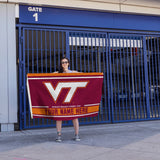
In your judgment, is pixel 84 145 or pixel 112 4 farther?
pixel 112 4

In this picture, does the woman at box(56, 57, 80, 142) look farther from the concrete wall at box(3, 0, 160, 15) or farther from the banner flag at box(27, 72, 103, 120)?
the concrete wall at box(3, 0, 160, 15)

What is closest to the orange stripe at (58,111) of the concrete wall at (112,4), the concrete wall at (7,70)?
the concrete wall at (7,70)

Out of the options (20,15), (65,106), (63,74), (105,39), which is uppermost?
(20,15)

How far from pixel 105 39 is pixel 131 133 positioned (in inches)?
120

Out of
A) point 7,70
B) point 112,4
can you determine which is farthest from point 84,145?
point 112,4

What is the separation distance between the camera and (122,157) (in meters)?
3.31

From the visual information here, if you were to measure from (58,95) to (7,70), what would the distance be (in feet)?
6.51

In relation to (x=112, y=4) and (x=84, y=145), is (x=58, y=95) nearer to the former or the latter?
(x=84, y=145)

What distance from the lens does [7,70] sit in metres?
5.73

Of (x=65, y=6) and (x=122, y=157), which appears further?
(x=65, y=6)

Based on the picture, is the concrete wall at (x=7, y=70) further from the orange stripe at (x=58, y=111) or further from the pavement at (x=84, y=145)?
the orange stripe at (x=58, y=111)

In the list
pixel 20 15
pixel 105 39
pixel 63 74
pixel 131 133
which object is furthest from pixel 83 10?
pixel 131 133

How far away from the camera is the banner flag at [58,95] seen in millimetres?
4477

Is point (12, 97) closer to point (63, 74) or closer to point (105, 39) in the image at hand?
point (63, 74)
